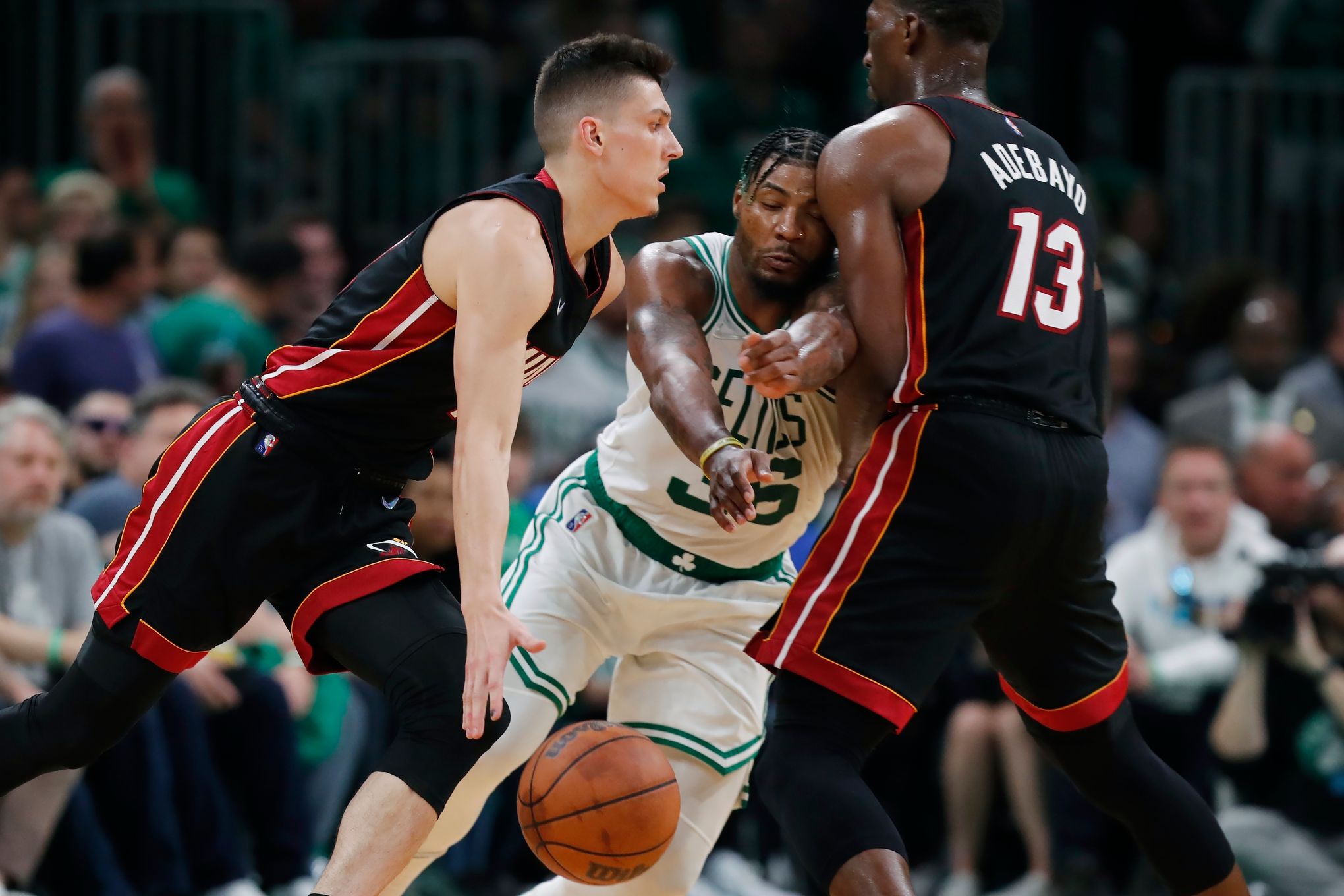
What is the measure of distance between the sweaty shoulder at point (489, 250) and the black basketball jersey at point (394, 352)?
1.4 inches

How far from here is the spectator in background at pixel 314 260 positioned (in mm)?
9617

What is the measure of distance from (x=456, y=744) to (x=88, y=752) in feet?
3.41

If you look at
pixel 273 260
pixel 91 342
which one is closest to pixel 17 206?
pixel 273 260

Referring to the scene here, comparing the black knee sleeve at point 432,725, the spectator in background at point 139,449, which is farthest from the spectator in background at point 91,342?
the black knee sleeve at point 432,725

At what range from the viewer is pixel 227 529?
441 centimetres

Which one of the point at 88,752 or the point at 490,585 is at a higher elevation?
the point at 490,585

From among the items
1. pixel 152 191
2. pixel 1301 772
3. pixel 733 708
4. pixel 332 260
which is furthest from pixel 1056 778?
pixel 152 191

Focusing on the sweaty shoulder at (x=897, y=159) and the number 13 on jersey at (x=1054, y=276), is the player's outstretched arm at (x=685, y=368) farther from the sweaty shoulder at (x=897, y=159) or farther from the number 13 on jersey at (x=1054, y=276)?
the number 13 on jersey at (x=1054, y=276)

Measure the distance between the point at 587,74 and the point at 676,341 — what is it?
2.33ft

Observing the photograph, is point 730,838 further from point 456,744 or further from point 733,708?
point 456,744

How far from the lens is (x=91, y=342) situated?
29.1 feet

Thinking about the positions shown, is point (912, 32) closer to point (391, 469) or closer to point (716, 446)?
point (716, 446)

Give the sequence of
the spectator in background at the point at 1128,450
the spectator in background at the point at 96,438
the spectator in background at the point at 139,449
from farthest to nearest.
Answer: the spectator in background at the point at 1128,450 → the spectator in background at the point at 96,438 → the spectator in background at the point at 139,449

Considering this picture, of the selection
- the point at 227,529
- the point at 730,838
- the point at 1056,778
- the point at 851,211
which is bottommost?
the point at 730,838
